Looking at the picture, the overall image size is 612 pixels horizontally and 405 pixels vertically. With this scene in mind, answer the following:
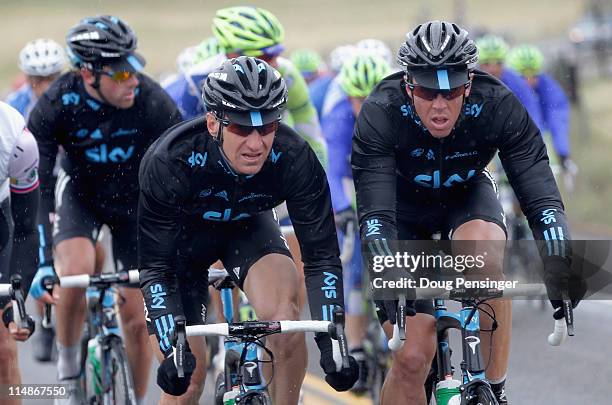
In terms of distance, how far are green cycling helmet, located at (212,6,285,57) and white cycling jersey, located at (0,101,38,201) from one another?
253 cm

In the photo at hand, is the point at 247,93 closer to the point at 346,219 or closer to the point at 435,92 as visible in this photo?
the point at 435,92

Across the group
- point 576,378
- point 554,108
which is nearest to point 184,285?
point 576,378

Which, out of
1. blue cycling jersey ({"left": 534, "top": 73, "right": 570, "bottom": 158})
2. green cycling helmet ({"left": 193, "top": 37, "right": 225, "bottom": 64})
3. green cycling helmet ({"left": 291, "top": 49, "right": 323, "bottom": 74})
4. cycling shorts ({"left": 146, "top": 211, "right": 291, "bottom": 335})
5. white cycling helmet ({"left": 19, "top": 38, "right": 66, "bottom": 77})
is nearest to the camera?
cycling shorts ({"left": 146, "top": 211, "right": 291, "bottom": 335})

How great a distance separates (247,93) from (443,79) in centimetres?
94

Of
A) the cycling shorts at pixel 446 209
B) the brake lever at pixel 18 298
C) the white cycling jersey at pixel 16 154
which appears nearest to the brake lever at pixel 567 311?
the cycling shorts at pixel 446 209

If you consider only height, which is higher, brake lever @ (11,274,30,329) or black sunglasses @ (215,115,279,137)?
black sunglasses @ (215,115,279,137)

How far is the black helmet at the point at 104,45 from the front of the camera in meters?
7.49

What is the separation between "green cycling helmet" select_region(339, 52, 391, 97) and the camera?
355 inches

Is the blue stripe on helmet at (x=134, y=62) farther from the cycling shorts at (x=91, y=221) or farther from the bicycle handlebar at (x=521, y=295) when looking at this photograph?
the bicycle handlebar at (x=521, y=295)

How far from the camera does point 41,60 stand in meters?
10.9

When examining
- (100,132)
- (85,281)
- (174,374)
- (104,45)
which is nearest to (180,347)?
(174,374)

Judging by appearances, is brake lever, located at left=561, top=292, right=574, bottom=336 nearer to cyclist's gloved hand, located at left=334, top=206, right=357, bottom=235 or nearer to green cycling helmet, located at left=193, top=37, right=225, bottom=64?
cyclist's gloved hand, located at left=334, top=206, right=357, bottom=235

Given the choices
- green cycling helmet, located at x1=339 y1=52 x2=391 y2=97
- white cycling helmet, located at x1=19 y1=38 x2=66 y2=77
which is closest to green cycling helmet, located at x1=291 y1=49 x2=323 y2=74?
white cycling helmet, located at x1=19 y1=38 x2=66 y2=77

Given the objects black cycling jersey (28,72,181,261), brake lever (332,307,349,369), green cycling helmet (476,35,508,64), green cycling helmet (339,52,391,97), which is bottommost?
brake lever (332,307,349,369)
